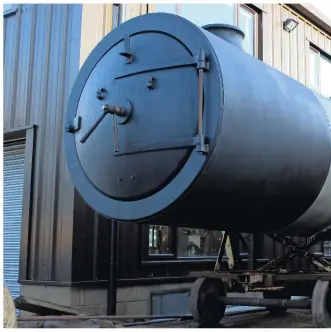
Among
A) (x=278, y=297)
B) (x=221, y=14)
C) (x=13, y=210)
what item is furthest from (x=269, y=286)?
(x=221, y=14)

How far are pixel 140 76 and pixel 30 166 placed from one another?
9.80 ft

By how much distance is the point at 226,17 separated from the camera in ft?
26.2

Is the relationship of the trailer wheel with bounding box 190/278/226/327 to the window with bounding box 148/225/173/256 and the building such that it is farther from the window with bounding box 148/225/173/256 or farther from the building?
the window with bounding box 148/225/173/256

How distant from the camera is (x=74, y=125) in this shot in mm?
4062

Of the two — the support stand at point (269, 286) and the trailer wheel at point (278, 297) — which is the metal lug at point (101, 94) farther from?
the trailer wheel at point (278, 297)

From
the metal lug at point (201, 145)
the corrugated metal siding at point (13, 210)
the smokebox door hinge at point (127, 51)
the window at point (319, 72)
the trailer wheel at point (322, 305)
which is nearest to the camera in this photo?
the metal lug at point (201, 145)

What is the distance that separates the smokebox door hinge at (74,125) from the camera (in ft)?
13.3

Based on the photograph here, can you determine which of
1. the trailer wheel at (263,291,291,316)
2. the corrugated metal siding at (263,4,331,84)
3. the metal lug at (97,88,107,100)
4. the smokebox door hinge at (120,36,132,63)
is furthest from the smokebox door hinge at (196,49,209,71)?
the corrugated metal siding at (263,4,331,84)

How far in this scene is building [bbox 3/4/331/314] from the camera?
5641 mm

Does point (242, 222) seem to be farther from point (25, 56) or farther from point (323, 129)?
point (25, 56)

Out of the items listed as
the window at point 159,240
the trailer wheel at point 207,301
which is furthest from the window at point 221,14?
the trailer wheel at point 207,301

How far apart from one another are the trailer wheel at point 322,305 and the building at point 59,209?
1.80 m

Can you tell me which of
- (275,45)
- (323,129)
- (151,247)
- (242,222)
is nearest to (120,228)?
(151,247)

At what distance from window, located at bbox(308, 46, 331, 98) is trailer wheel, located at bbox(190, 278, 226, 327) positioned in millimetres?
6367
